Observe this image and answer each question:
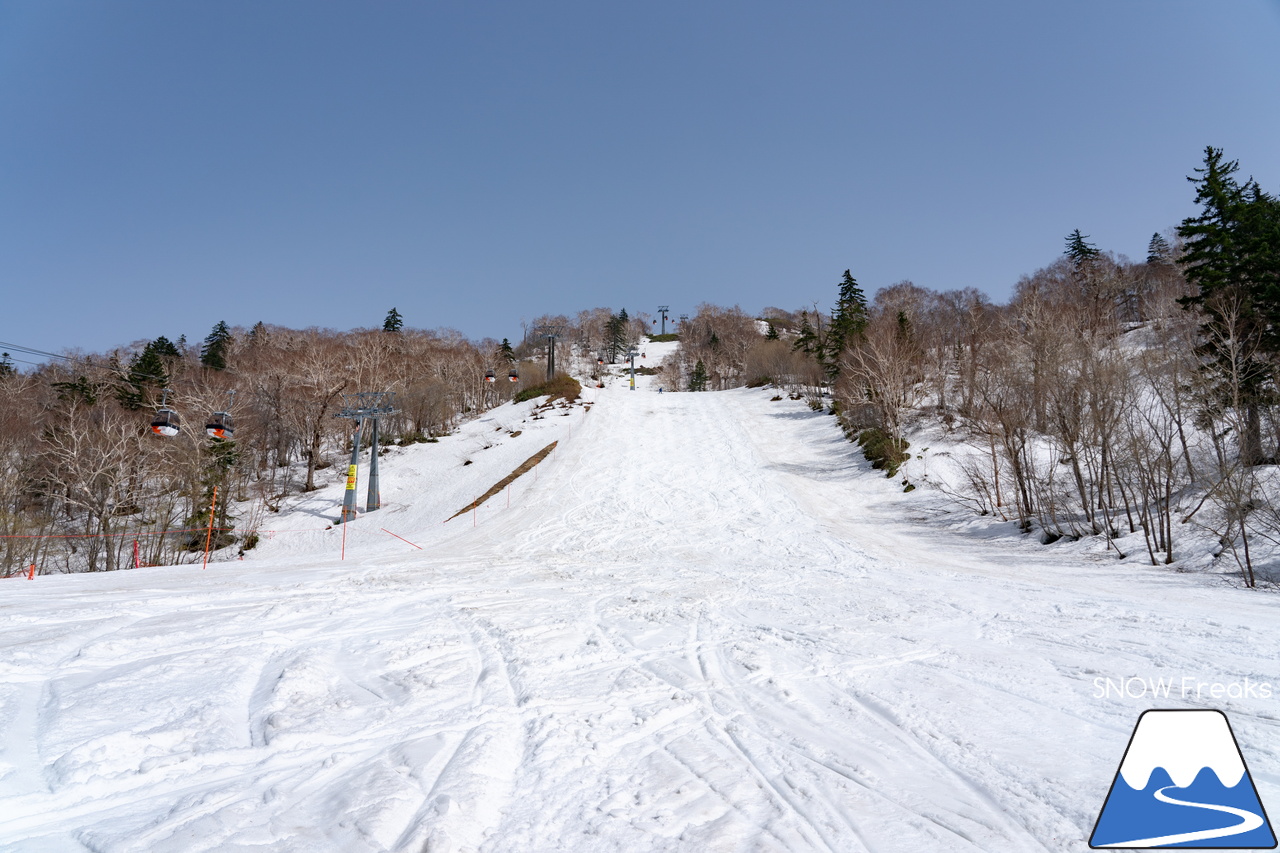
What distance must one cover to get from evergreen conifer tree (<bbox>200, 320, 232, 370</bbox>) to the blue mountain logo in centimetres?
7345

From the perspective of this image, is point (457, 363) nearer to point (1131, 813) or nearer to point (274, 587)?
point (274, 587)

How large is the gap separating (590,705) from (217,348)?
8107 cm

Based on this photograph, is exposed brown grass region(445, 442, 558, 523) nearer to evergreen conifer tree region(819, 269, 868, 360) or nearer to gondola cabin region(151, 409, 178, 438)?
gondola cabin region(151, 409, 178, 438)

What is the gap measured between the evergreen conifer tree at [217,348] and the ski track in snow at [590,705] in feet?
202

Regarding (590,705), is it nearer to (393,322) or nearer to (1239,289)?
(1239,289)

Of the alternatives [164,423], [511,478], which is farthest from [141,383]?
[164,423]

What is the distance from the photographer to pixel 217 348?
68.1 meters

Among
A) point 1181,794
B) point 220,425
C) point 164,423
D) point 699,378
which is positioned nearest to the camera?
point 1181,794

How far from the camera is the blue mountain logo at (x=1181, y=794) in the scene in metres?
3.01

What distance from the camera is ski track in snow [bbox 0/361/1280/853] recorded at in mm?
3604

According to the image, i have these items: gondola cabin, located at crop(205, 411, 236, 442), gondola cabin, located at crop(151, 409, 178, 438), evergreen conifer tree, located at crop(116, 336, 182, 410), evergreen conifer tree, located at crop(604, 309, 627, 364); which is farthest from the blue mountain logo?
evergreen conifer tree, located at crop(604, 309, 627, 364)

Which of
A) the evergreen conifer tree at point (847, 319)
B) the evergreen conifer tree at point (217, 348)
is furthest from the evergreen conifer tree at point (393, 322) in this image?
the evergreen conifer tree at point (847, 319)

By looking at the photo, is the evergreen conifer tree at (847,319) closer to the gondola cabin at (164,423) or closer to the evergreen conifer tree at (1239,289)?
the evergreen conifer tree at (1239,289)

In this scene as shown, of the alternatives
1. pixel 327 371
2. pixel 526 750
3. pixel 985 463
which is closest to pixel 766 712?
pixel 526 750
